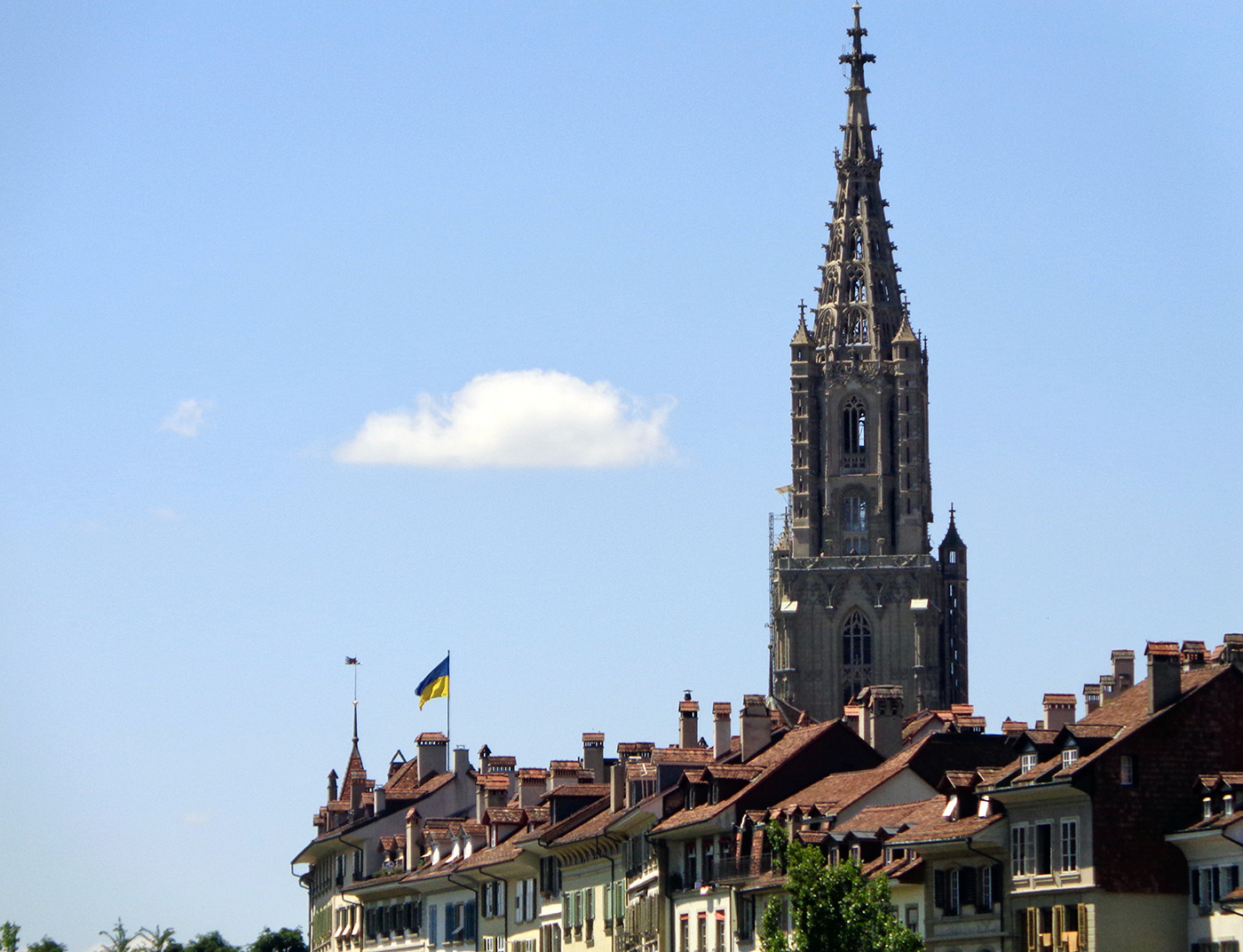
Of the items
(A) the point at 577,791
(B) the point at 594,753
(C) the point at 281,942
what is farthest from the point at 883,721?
(C) the point at 281,942

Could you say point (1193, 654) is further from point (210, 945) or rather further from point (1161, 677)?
point (210, 945)

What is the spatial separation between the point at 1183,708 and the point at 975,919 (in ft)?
28.7

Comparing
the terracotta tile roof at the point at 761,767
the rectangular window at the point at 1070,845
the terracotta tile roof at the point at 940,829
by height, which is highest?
the terracotta tile roof at the point at 761,767

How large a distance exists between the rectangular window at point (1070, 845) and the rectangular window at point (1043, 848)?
1.90 feet

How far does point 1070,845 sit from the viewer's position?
86.0 m

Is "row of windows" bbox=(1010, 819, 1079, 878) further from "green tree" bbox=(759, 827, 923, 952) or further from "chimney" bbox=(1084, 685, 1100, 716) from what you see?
"chimney" bbox=(1084, 685, 1100, 716)

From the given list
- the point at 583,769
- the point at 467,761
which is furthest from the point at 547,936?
the point at 467,761

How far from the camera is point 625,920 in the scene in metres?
111

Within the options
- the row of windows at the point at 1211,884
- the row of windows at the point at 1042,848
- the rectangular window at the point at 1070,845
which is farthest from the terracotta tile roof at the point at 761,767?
the row of windows at the point at 1211,884

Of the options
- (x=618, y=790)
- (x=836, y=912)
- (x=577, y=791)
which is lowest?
(x=836, y=912)

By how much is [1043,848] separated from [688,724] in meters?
41.1

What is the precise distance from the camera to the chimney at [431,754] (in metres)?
148

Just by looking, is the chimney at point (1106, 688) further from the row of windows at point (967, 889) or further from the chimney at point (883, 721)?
the row of windows at point (967, 889)

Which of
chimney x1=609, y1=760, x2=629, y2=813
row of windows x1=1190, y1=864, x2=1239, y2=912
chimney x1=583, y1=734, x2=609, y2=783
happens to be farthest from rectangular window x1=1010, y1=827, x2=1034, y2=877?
chimney x1=583, y1=734, x2=609, y2=783
